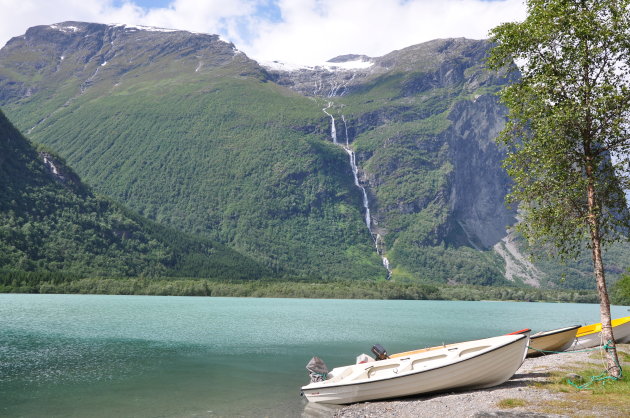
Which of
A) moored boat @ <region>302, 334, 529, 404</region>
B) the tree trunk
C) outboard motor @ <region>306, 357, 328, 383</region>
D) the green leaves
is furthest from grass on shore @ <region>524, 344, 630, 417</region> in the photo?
outboard motor @ <region>306, 357, 328, 383</region>

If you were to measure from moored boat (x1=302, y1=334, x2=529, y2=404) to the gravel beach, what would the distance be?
486 millimetres

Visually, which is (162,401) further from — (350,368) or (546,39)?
(546,39)

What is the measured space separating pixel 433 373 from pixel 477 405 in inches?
136

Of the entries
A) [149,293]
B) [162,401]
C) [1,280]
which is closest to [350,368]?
[162,401]

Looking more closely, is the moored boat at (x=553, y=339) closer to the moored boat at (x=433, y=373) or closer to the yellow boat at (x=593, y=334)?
the yellow boat at (x=593, y=334)

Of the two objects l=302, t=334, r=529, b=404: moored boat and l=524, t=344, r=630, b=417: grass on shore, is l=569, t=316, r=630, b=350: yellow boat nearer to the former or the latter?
l=524, t=344, r=630, b=417: grass on shore

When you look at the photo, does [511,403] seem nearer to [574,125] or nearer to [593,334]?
[574,125]

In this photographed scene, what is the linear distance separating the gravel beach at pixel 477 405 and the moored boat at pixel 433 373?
19.1 inches

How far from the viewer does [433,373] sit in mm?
25000

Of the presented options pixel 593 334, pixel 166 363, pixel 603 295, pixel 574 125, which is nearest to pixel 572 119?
pixel 574 125

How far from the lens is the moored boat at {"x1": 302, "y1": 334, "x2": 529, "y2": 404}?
81.5 ft

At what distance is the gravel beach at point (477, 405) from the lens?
19.8 m

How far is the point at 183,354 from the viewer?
4562cm

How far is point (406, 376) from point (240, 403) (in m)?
Result: 9.35
